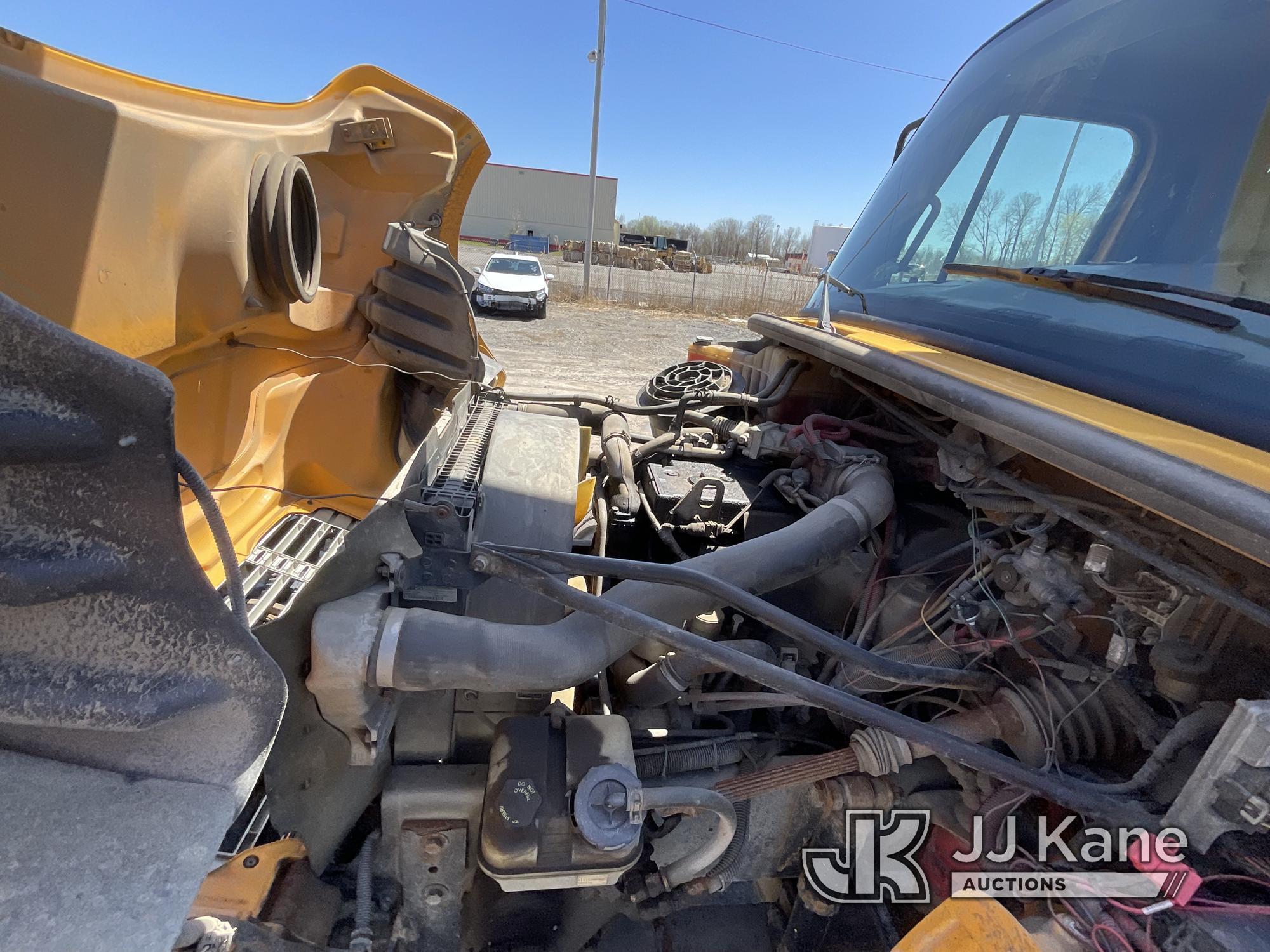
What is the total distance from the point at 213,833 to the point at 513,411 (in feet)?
6.22

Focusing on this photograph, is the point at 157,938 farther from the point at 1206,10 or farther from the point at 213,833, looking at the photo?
the point at 1206,10

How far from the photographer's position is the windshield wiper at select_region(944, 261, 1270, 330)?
1298 mm

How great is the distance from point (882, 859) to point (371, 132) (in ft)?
9.79

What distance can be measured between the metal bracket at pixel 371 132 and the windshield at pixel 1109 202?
2.01 metres

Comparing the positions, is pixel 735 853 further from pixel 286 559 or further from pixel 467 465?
pixel 286 559

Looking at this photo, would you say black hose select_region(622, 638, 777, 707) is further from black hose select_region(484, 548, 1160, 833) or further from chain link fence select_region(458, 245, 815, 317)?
chain link fence select_region(458, 245, 815, 317)

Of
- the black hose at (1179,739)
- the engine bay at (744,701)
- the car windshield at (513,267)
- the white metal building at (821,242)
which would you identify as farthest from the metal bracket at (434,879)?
the white metal building at (821,242)

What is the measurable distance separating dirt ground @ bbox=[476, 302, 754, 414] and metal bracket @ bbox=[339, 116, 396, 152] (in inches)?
156

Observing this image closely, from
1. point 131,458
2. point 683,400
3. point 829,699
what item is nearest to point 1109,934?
point 829,699

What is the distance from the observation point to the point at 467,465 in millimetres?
2018

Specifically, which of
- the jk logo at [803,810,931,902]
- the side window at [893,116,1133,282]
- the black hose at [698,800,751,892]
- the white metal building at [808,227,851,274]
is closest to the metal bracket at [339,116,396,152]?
the side window at [893,116,1133,282]

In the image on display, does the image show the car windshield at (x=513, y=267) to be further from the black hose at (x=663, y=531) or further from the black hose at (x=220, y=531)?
the black hose at (x=220, y=531)

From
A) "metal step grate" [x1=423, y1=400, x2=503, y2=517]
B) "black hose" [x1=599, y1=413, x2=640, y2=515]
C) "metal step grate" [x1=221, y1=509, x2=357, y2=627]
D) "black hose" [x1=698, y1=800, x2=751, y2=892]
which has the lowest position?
"black hose" [x1=698, y1=800, x2=751, y2=892]

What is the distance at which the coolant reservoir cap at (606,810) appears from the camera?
4.40 ft
